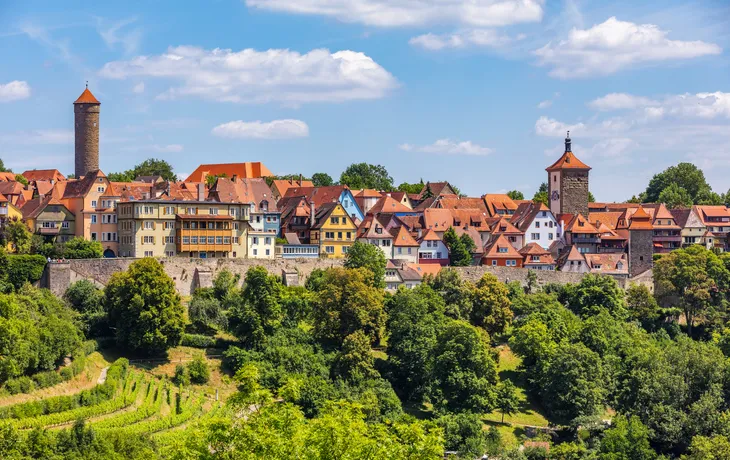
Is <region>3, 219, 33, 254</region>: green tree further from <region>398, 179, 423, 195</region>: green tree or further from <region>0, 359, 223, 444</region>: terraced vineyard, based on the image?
<region>398, 179, 423, 195</region>: green tree

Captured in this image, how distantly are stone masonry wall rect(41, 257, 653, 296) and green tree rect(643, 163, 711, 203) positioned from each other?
2248 inches

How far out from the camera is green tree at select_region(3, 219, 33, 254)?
74.1 m

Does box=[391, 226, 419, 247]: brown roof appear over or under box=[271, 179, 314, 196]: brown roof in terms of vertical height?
under

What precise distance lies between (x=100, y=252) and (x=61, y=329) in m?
14.3

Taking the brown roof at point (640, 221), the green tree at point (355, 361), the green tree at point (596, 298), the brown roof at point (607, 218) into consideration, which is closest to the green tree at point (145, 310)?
the green tree at point (355, 361)

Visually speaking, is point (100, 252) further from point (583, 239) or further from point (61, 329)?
point (583, 239)

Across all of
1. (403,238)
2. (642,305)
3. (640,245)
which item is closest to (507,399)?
(642,305)

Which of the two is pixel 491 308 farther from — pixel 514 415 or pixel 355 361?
pixel 355 361

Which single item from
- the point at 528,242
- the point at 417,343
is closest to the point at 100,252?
the point at 417,343

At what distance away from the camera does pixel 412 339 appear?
2783 inches

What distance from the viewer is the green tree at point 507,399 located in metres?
Result: 67.2

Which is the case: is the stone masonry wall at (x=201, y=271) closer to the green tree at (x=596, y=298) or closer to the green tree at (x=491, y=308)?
the green tree at (x=596, y=298)

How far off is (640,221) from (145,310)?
47548 mm

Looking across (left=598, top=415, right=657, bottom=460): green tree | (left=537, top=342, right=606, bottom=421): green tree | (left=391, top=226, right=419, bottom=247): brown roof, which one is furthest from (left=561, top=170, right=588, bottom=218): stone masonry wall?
(left=598, top=415, right=657, bottom=460): green tree
